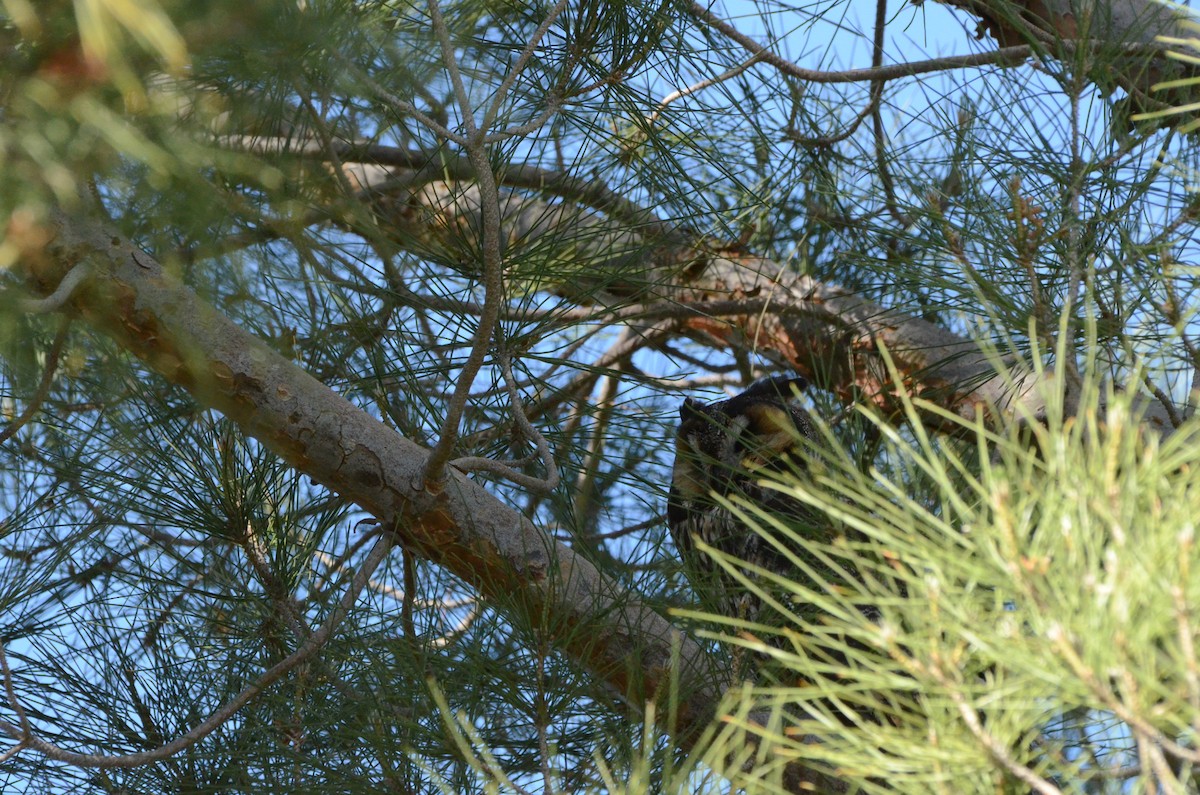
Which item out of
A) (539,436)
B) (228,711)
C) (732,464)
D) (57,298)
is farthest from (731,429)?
(57,298)

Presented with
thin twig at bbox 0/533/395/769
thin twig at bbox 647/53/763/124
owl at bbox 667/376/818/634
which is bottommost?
thin twig at bbox 0/533/395/769

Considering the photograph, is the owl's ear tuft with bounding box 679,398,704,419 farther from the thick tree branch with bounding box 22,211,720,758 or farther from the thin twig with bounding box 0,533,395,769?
the thin twig with bounding box 0,533,395,769

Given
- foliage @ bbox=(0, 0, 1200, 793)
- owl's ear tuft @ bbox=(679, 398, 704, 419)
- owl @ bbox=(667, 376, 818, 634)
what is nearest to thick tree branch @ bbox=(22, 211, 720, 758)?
foliage @ bbox=(0, 0, 1200, 793)

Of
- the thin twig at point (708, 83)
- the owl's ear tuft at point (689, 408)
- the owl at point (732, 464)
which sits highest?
the thin twig at point (708, 83)

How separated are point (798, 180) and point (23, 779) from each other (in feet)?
5.27

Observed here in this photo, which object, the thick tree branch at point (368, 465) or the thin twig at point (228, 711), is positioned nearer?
the thin twig at point (228, 711)

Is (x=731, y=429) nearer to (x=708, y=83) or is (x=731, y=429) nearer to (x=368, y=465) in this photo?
(x=708, y=83)

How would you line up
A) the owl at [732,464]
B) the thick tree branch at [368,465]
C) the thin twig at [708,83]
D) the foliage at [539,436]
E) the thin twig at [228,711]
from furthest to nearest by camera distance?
the owl at [732,464], the thin twig at [708,83], the thick tree branch at [368,465], the thin twig at [228,711], the foliage at [539,436]

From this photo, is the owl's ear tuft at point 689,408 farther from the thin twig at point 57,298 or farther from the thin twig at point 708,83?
the thin twig at point 57,298

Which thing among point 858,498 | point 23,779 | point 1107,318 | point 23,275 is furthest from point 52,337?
point 1107,318

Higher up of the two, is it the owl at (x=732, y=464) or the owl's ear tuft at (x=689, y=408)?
the owl's ear tuft at (x=689, y=408)

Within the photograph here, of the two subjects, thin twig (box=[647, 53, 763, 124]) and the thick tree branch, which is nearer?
the thick tree branch

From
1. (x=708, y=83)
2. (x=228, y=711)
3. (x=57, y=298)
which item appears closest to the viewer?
(x=57, y=298)

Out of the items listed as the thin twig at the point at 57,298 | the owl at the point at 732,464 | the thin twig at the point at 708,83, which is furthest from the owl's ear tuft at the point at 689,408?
the thin twig at the point at 57,298
